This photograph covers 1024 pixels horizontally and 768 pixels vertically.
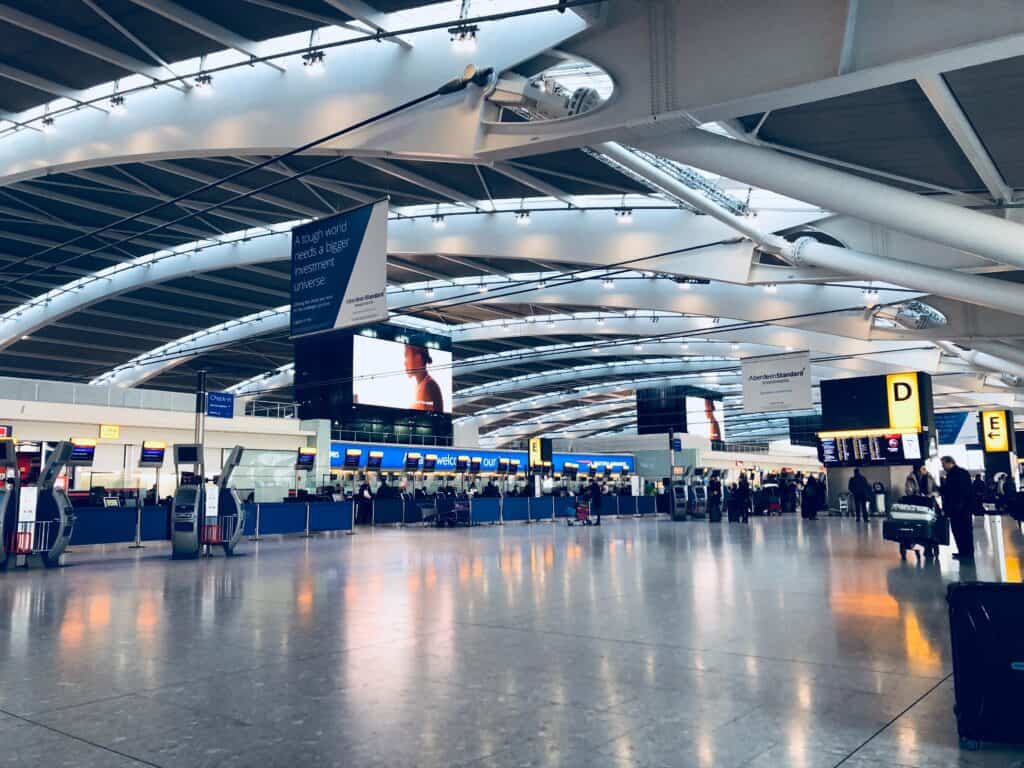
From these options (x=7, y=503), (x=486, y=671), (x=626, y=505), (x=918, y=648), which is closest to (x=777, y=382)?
(x=626, y=505)

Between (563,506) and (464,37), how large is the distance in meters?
26.1

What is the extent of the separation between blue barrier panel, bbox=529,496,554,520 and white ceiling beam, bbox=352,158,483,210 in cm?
1739

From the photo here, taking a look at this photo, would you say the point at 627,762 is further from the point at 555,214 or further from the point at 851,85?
the point at 555,214

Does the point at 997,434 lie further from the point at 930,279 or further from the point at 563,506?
the point at 930,279

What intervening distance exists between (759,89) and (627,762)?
691 cm

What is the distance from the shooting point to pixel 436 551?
1638cm

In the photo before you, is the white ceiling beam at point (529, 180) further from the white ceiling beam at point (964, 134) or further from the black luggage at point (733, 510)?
the black luggage at point (733, 510)

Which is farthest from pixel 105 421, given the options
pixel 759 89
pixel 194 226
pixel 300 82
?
pixel 759 89

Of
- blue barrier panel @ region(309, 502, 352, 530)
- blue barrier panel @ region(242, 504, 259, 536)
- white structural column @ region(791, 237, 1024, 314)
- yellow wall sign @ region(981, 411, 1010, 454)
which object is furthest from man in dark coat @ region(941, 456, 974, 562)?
yellow wall sign @ region(981, 411, 1010, 454)

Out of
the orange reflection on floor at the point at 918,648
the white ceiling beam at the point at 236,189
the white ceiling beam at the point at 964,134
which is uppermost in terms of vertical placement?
the white ceiling beam at the point at 236,189

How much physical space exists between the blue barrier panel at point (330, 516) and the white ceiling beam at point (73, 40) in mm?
13257

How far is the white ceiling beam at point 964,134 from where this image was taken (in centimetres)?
915

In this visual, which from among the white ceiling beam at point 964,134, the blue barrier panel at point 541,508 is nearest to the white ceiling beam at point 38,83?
the white ceiling beam at point 964,134

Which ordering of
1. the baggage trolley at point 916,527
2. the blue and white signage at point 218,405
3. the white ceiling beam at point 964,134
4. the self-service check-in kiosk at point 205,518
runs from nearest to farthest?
1. the white ceiling beam at point 964,134
2. the baggage trolley at point 916,527
3. the self-service check-in kiosk at point 205,518
4. the blue and white signage at point 218,405
